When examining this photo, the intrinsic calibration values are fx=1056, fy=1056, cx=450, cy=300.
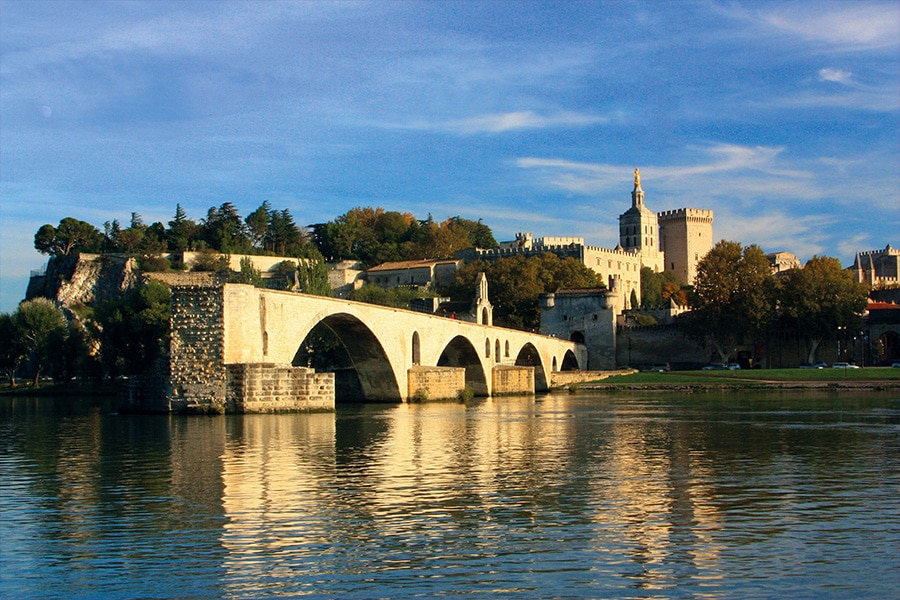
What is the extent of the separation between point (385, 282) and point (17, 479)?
95417 mm

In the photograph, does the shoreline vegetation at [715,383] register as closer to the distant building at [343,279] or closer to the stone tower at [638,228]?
the distant building at [343,279]

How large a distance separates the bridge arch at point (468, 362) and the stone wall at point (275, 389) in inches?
1001

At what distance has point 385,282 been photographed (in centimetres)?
11606

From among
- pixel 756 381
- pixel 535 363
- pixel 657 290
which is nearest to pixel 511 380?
pixel 535 363

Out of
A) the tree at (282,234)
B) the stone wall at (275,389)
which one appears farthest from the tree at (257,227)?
the stone wall at (275,389)

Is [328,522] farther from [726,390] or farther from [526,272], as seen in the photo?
[526,272]

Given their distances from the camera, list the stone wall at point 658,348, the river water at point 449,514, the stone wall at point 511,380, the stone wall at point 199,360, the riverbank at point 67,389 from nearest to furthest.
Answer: the river water at point 449,514 → the stone wall at point 199,360 → the stone wall at point 511,380 → the riverbank at point 67,389 → the stone wall at point 658,348

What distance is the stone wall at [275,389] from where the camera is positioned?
37.3m

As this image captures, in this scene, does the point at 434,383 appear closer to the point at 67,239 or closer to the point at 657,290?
the point at 67,239

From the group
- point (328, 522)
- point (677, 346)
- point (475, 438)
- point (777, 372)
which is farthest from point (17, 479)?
point (677, 346)

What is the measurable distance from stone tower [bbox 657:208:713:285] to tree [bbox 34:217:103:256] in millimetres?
76840

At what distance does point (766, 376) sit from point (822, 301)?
45.8ft

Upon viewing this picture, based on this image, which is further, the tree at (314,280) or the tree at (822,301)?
the tree at (822,301)

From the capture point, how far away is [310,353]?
2405 inches
